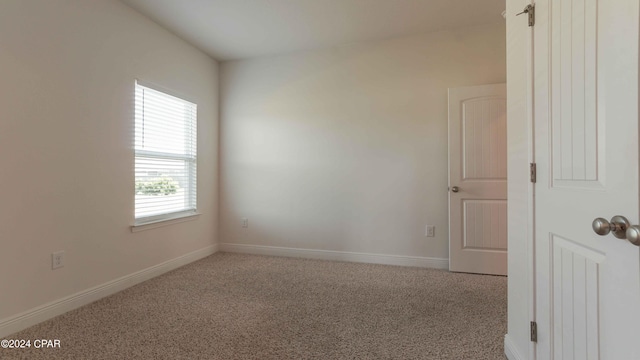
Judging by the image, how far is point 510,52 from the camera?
1.54 m


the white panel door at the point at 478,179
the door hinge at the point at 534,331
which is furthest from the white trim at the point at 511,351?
the white panel door at the point at 478,179

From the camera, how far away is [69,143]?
2205mm

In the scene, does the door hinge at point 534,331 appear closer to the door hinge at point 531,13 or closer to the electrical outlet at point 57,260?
the door hinge at point 531,13

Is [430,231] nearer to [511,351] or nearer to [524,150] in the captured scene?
[511,351]

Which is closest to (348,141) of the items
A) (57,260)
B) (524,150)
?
(524,150)

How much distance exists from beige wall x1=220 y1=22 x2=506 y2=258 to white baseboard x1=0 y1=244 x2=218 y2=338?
1.02 meters

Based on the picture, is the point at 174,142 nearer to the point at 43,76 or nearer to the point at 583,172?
the point at 43,76

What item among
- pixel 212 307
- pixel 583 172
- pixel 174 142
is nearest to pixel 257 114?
pixel 174 142

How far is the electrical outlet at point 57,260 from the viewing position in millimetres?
2119

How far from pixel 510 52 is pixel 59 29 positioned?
3062 millimetres

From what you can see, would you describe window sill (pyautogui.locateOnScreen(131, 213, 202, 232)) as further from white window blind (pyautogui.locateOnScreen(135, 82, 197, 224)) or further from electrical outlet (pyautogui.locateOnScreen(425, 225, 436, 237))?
electrical outlet (pyautogui.locateOnScreen(425, 225, 436, 237))

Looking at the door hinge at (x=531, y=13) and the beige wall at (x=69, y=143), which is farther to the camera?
the beige wall at (x=69, y=143)

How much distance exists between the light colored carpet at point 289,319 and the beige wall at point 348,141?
2.29 ft

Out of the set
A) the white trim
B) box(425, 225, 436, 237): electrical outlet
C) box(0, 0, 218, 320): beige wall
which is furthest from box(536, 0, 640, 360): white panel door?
box(0, 0, 218, 320): beige wall
